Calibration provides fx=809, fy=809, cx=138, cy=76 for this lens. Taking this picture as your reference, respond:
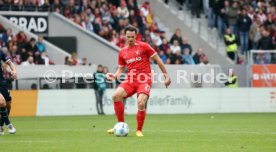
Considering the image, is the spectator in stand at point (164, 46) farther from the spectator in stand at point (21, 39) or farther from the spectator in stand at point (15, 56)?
the spectator in stand at point (15, 56)

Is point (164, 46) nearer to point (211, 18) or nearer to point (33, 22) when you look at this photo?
point (211, 18)

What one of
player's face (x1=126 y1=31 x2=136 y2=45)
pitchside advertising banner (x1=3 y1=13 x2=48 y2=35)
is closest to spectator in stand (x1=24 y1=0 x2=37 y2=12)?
pitchside advertising banner (x1=3 y1=13 x2=48 y2=35)

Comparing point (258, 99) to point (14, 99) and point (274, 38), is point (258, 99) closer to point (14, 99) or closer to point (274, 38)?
point (274, 38)

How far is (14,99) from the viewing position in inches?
1277

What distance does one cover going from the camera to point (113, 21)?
38844 millimetres

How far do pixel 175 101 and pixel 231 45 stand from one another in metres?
6.01

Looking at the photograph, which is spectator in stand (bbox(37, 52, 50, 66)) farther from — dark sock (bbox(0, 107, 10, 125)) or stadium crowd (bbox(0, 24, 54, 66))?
dark sock (bbox(0, 107, 10, 125))

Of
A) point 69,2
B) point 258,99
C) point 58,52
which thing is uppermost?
point 69,2

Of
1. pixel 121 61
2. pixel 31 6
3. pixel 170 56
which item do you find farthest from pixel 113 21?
pixel 121 61

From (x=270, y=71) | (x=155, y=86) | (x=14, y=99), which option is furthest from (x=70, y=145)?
(x=270, y=71)

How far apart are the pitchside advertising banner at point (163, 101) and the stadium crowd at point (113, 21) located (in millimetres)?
2582

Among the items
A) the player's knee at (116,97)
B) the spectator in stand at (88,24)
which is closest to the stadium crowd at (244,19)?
the spectator in stand at (88,24)

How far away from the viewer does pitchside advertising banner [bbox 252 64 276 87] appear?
35.8 m

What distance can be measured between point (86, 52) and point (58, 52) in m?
2.42
